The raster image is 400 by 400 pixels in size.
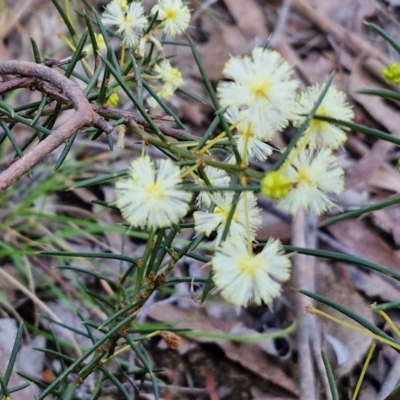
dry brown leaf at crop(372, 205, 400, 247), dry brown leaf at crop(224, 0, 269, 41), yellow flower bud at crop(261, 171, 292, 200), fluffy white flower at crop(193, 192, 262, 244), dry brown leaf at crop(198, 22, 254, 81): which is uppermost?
dry brown leaf at crop(224, 0, 269, 41)

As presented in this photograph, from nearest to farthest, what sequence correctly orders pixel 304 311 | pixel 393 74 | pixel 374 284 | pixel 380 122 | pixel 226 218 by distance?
pixel 226 218, pixel 393 74, pixel 304 311, pixel 374 284, pixel 380 122

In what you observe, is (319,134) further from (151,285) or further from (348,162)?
(348,162)

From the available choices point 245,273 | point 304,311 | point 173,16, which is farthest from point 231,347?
point 245,273

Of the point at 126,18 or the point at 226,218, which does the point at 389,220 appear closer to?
the point at 126,18

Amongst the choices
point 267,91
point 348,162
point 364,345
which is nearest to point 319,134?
point 267,91

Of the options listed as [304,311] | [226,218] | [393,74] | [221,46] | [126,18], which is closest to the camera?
[226,218]

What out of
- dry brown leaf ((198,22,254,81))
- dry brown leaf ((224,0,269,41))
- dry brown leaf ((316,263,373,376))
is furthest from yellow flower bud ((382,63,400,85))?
dry brown leaf ((224,0,269,41))

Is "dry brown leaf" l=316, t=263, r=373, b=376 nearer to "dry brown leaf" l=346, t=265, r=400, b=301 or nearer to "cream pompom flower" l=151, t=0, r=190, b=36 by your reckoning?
"dry brown leaf" l=346, t=265, r=400, b=301
